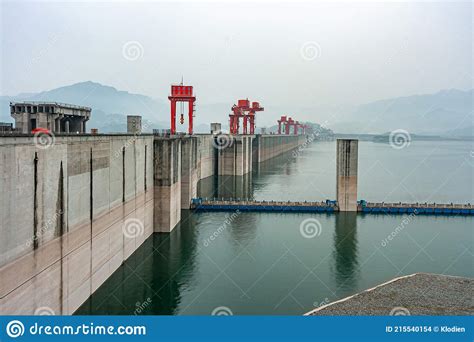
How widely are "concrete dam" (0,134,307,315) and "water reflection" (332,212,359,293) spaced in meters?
12.1

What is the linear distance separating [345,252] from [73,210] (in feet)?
61.4

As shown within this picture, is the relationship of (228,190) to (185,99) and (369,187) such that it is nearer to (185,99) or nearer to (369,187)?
(185,99)

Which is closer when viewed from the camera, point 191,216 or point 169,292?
point 169,292

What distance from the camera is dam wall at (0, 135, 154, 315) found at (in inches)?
546

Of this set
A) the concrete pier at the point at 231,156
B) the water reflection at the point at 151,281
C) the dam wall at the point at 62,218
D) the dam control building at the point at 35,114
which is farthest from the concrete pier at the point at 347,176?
the concrete pier at the point at 231,156

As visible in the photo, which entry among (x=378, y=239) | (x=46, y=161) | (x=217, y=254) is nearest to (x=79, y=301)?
(x=46, y=161)

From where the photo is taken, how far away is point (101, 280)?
74.2ft

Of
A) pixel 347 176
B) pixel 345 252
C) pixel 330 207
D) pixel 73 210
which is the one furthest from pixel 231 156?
pixel 73 210

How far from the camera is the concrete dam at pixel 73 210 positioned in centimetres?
1402

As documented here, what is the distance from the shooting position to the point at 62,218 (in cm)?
1759

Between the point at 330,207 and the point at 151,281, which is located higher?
the point at 330,207

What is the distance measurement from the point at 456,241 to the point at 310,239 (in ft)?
34.6

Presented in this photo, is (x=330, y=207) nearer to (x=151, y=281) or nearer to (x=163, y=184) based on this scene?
(x=163, y=184)

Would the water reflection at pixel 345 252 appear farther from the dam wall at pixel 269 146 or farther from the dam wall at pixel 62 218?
the dam wall at pixel 269 146
